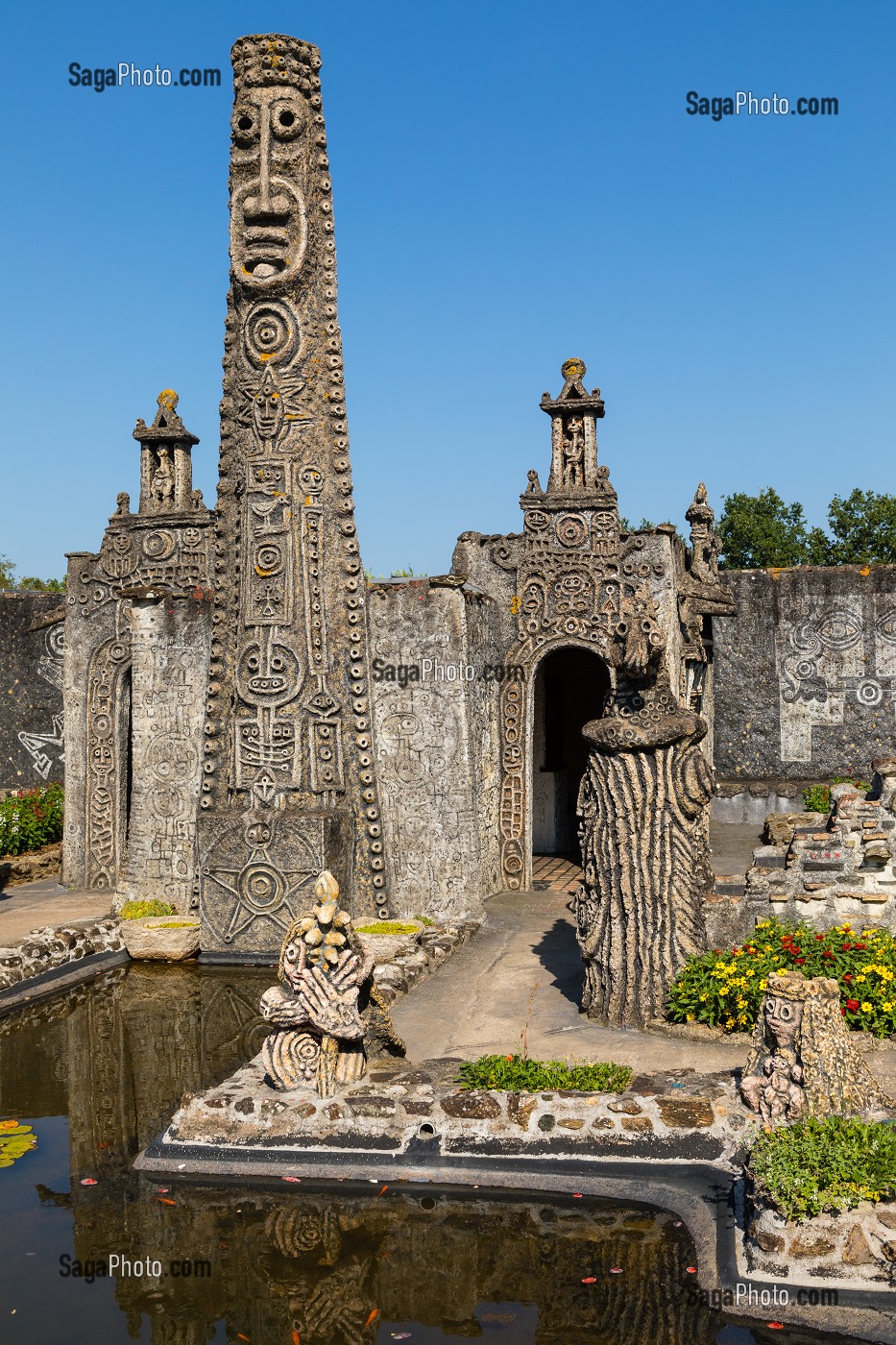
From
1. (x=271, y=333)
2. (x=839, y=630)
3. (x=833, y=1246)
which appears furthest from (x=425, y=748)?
(x=839, y=630)

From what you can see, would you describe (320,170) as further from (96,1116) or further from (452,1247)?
(452,1247)

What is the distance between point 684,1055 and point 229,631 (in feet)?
20.6

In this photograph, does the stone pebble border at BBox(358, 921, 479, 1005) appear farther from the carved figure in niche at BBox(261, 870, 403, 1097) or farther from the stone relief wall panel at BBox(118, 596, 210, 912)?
the stone relief wall panel at BBox(118, 596, 210, 912)

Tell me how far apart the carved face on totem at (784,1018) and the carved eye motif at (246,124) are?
9.69 meters

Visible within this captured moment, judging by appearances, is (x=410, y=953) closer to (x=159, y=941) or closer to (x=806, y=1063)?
(x=159, y=941)

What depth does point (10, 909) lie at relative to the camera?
1399 cm

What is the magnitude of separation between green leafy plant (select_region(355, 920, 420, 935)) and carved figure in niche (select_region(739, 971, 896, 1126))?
5.60 meters

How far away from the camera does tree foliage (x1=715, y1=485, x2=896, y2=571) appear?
113 feet

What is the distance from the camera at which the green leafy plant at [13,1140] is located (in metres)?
7.52

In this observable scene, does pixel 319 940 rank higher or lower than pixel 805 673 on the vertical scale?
lower

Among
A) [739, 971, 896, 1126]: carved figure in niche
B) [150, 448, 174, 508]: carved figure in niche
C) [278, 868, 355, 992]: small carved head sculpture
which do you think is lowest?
[739, 971, 896, 1126]: carved figure in niche

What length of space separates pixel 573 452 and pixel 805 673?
6448mm

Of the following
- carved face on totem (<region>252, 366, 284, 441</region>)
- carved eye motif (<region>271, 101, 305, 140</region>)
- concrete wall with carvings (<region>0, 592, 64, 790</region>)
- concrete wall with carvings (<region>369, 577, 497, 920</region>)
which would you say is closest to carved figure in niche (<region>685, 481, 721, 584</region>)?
concrete wall with carvings (<region>369, 577, 497, 920</region>)

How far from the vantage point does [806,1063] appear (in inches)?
253
